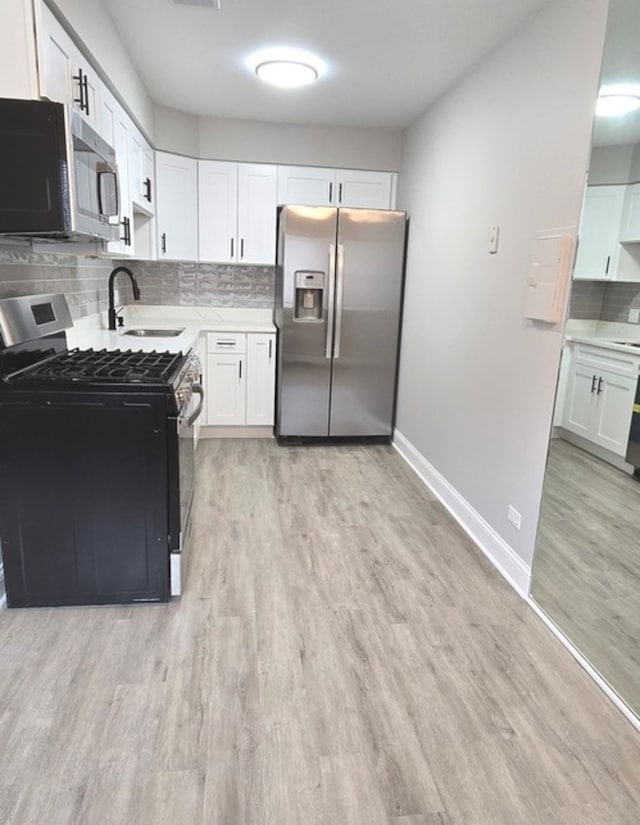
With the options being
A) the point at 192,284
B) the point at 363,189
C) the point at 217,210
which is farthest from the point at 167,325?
the point at 363,189

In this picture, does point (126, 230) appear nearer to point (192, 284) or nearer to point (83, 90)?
point (83, 90)

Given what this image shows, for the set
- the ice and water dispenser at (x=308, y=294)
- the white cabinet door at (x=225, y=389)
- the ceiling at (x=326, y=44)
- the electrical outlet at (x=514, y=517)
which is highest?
the ceiling at (x=326, y=44)

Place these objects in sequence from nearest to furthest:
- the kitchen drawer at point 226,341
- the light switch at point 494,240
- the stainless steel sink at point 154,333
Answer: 1. the light switch at point 494,240
2. the stainless steel sink at point 154,333
3. the kitchen drawer at point 226,341

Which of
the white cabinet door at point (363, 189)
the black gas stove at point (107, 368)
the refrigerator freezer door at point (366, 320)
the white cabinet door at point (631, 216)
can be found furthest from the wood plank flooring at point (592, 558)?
the white cabinet door at point (363, 189)

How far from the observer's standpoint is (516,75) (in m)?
2.61

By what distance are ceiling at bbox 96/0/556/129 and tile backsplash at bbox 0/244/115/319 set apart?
1.21 meters

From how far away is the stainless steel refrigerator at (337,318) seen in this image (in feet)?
13.6

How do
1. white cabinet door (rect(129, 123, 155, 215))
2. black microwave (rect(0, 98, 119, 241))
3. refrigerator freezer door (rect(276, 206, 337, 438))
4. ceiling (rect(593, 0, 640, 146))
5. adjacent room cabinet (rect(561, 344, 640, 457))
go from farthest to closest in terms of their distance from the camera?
refrigerator freezer door (rect(276, 206, 337, 438)) → white cabinet door (rect(129, 123, 155, 215)) → adjacent room cabinet (rect(561, 344, 640, 457)) → ceiling (rect(593, 0, 640, 146)) → black microwave (rect(0, 98, 119, 241))

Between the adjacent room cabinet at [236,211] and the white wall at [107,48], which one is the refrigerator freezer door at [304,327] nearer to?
the adjacent room cabinet at [236,211]

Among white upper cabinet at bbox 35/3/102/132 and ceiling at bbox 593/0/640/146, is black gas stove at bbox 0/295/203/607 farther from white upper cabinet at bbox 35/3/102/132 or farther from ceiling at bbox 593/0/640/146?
ceiling at bbox 593/0/640/146

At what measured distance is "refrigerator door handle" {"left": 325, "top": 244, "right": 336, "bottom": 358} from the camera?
164 inches

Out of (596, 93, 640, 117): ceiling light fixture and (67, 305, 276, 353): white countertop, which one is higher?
(596, 93, 640, 117): ceiling light fixture

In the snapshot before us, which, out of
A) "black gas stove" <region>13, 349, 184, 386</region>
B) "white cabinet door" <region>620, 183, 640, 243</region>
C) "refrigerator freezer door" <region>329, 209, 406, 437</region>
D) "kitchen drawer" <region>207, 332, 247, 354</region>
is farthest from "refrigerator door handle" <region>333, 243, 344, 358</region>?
"white cabinet door" <region>620, 183, 640, 243</region>

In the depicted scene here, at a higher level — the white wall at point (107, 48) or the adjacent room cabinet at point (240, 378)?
the white wall at point (107, 48)
